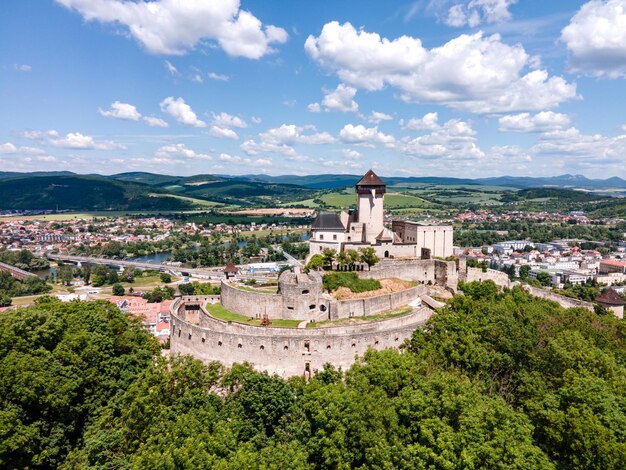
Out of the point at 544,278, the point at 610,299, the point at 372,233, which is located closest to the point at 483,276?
the point at 372,233

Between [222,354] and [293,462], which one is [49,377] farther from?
[293,462]

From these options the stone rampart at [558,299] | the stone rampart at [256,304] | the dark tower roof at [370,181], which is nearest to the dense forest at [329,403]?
the stone rampart at [256,304]

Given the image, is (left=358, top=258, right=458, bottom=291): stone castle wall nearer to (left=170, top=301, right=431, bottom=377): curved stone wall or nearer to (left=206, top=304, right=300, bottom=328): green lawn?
(left=170, top=301, right=431, bottom=377): curved stone wall

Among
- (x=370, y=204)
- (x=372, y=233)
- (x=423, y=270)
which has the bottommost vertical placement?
(x=423, y=270)

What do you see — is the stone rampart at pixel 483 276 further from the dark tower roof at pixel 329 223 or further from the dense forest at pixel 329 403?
the dark tower roof at pixel 329 223

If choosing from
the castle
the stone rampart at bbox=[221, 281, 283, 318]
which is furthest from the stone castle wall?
the stone rampart at bbox=[221, 281, 283, 318]

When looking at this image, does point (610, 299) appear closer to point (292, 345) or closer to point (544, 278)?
point (292, 345)

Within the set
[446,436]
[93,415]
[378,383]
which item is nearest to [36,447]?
[93,415]
